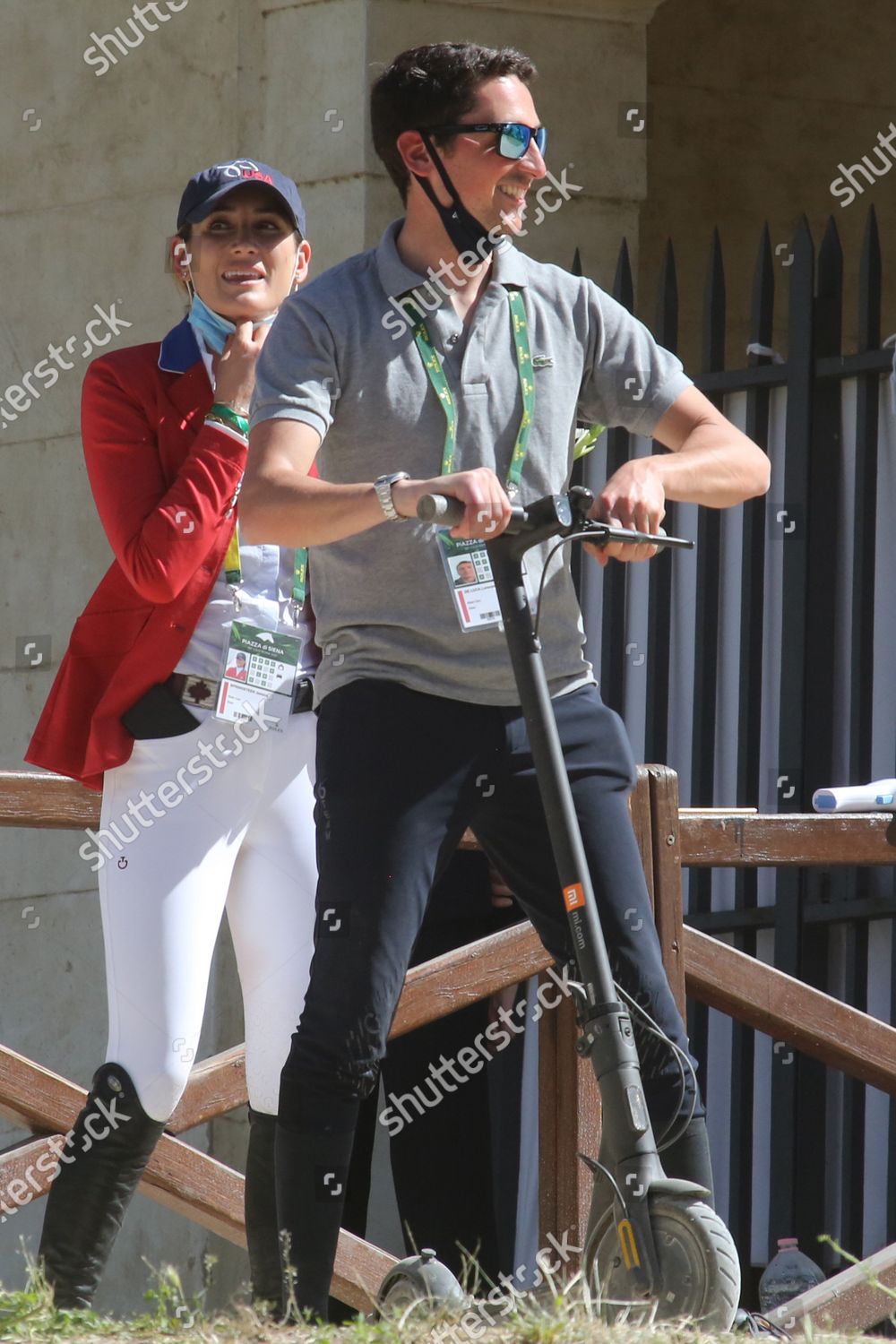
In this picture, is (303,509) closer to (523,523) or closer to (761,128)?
(523,523)

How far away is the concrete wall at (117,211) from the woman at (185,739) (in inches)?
95.2

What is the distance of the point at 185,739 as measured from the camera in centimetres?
303

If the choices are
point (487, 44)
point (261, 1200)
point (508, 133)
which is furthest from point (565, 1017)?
point (487, 44)

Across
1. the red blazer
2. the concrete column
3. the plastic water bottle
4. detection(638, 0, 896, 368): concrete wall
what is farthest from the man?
detection(638, 0, 896, 368): concrete wall

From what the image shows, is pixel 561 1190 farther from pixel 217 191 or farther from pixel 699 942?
pixel 217 191

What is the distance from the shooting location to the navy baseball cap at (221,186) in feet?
10.6

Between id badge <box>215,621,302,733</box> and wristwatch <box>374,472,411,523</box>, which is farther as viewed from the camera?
id badge <box>215,621,302,733</box>

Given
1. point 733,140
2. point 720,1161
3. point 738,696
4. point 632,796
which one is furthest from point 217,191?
point 733,140

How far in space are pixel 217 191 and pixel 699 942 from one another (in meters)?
1.74

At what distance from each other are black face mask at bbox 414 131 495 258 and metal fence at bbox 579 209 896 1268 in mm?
2197

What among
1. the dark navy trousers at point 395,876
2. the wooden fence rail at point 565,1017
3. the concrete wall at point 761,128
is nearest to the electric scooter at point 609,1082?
the dark navy trousers at point 395,876

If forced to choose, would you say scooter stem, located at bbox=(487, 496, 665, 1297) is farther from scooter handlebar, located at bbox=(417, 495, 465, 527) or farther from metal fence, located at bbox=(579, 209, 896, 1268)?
metal fence, located at bbox=(579, 209, 896, 1268)

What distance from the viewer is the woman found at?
2.95 m

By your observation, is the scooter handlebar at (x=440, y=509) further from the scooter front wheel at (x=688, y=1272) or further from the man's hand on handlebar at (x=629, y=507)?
the scooter front wheel at (x=688, y=1272)
